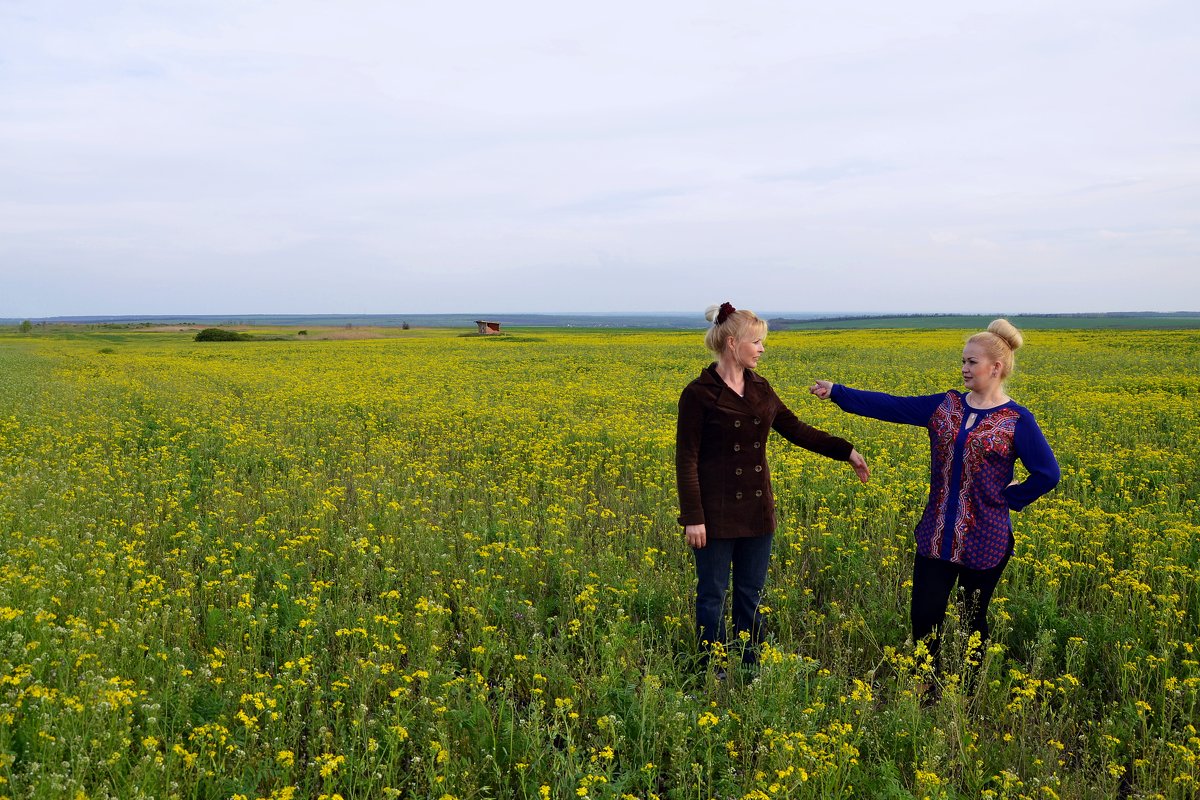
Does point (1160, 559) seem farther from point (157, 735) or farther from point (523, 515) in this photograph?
point (157, 735)

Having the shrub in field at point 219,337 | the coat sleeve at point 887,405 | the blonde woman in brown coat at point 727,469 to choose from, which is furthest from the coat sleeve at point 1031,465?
the shrub in field at point 219,337

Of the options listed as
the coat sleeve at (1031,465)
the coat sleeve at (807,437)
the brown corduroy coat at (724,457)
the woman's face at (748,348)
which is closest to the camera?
the coat sleeve at (1031,465)

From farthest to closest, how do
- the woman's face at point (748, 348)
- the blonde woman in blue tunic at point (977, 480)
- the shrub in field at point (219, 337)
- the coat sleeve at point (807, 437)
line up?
the shrub in field at point (219, 337)
the coat sleeve at point (807, 437)
the woman's face at point (748, 348)
the blonde woman in blue tunic at point (977, 480)

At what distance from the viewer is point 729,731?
3.93 meters

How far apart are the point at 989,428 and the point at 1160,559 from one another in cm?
286

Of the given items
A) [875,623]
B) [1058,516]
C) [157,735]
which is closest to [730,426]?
[875,623]

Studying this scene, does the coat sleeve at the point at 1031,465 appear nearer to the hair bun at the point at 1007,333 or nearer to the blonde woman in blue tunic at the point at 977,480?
the blonde woman in blue tunic at the point at 977,480

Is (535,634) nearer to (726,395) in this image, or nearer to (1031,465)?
(726,395)

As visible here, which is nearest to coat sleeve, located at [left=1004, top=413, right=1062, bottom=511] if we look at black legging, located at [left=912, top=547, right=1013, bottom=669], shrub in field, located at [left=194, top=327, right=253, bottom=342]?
black legging, located at [left=912, top=547, right=1013, bottom=669]

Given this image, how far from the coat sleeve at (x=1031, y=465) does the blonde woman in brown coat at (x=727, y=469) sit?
133cm

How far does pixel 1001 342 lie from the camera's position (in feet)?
13.5

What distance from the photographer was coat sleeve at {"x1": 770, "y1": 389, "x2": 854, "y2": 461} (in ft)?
15.7

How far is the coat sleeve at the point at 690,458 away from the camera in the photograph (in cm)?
437

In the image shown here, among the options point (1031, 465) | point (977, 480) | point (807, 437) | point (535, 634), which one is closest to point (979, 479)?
point (977, 480)
